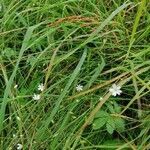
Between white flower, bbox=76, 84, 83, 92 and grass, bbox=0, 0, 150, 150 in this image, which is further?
white flower, bbox=76, 84, 83, 92

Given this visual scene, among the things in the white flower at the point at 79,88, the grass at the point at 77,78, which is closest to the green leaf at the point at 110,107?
the grass at the point at 77,78

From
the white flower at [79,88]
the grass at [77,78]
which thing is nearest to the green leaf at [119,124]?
the grass at [77,78]

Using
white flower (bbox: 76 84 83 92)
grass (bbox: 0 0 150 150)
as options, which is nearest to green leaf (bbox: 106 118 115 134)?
grass (bbox: 0 0 150 150)

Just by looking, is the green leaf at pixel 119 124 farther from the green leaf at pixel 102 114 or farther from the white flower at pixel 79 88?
the white flower at pixel 79 88

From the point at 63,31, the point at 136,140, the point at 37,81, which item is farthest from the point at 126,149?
the point at 63,31

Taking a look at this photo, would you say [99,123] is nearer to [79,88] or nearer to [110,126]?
[110,126]

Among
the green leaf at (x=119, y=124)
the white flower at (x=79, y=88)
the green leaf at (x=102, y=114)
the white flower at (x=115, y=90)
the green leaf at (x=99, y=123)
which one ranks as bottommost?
the green leaf at (x=119, y=124)

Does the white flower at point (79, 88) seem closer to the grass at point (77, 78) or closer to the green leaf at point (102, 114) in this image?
the grass at point (77, 78)

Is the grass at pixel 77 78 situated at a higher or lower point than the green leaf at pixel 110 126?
higher

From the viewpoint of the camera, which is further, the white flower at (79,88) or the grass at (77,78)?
the white flower at (79,88)

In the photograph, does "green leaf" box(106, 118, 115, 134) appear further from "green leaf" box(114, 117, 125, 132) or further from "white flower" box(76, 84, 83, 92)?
"white flower" box(76, 84, 83, 92)
